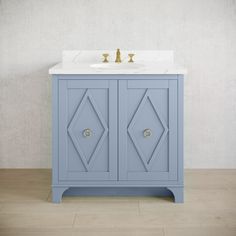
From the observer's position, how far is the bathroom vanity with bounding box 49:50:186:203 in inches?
127

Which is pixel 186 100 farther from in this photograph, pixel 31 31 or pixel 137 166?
pixel 31 31

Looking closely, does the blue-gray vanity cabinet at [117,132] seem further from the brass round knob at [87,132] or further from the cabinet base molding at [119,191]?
the cabinet base molding at [119,191]

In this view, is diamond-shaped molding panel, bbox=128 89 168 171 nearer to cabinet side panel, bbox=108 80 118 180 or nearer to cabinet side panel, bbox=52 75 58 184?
cabinet side panel, bbox=108 80 118 180

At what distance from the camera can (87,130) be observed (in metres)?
3.24

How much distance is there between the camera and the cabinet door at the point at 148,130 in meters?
3.22

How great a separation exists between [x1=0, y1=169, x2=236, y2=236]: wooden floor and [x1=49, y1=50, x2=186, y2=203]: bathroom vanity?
0.37 feet

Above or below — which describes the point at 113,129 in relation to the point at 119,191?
above

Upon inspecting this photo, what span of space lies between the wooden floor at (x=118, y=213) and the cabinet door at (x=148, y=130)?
0.68 ft

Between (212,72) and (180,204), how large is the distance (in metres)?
1.15

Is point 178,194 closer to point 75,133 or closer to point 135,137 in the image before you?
point 135,137

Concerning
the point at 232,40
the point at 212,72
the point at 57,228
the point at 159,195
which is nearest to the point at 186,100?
the point at 212,72

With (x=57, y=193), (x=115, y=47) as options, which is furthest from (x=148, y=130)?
(x=115, y=47)

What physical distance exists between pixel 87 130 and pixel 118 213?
0.54 meters

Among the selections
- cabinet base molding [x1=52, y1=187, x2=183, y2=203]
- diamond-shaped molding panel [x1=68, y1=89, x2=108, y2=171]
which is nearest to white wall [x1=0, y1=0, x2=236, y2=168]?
cabinet base molding [x1=52, y1=187, x2=183, y2=203]
